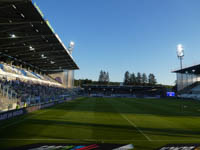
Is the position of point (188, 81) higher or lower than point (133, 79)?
lower

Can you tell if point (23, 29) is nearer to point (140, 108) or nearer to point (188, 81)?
point (140, 108)

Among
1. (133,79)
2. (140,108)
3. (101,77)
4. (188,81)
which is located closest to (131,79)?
(133,79)

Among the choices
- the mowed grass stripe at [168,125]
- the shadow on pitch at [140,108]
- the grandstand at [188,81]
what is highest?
the grandstand at [188,81]

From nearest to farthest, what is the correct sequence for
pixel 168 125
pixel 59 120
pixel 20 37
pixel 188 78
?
pixel 168 125
pixel 59 120
pixel 20 37
pixel 188 78

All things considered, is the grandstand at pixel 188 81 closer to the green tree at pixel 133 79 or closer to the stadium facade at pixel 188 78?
the stadium facade at pixel 188 78

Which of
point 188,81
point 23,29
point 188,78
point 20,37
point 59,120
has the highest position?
point 23,29

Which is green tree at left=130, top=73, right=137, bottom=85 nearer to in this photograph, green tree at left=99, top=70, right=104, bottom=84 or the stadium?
green tree at left=99, top=70, right=104, bottom=84

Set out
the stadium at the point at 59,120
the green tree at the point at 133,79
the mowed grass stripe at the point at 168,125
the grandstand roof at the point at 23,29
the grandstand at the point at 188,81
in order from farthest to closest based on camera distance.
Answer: the green tree at the point at 133,79 → the grandstand at the point at 188,81 → the grandstand roof at the point at 23,29 → the mowed grass stripe at the point at 168,125 → the stadium at the point at 59,120

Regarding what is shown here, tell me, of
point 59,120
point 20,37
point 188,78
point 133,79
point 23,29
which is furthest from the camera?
point 133,79

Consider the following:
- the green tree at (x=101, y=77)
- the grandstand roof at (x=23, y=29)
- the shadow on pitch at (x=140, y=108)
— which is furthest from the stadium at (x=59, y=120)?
the green tree at (x=101, y=77)

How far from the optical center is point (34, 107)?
19953 mm

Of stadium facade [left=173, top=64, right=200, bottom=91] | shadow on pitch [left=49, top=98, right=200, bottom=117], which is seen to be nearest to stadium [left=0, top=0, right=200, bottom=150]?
shadow on pitch [left=49, top=98, right=200, bottom=117]

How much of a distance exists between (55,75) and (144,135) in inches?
2713

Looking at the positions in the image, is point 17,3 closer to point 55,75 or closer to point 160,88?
point 55,75
